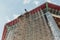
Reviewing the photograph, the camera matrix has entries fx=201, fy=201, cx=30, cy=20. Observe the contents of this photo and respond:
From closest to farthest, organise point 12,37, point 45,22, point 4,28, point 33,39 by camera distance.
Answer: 1. point 33,39
2. point 45,22
3. point 12,37
4. point 4,28

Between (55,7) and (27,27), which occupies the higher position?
(55,7)

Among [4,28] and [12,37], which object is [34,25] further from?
[4,28]

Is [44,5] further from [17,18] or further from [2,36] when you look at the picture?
[2,36]

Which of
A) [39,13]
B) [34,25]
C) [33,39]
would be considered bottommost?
[33,39]

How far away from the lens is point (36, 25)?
10453 mm

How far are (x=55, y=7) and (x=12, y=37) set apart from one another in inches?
116

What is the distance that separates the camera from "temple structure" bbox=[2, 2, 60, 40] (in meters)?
9.27

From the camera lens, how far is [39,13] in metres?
11.5

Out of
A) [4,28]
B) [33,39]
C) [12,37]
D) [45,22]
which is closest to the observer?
[33,39]

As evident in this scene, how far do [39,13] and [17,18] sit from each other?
1395 mm

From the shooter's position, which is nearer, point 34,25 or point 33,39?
point 33,39

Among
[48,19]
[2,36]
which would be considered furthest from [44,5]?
[2,36]

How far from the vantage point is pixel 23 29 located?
35.4ft

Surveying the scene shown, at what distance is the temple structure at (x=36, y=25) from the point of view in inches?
Result: 365
